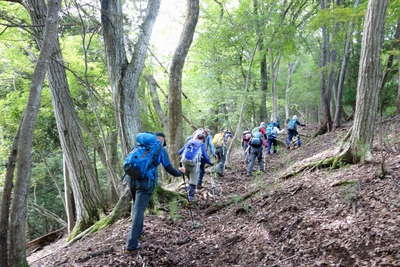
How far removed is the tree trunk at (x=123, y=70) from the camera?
6336 millimetres

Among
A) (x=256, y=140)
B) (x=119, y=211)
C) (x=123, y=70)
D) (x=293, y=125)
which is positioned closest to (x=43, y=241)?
(x=119, y=211)

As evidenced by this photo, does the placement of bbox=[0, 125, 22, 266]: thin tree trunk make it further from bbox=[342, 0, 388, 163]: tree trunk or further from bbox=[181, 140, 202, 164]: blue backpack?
bbox=[342, 0, 388, 163]: tree trunk

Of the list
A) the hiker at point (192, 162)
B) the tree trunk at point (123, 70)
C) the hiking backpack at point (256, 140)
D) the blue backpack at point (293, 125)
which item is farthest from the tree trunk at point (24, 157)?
the blue backpack at point (293, 125)

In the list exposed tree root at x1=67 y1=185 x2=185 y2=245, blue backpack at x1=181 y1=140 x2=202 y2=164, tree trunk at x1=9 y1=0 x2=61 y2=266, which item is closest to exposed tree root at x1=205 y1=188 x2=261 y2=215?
exposed tree root at x1=67 y1=185 x2=185 y2=245

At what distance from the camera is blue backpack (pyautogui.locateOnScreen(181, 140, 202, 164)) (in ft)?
25.3

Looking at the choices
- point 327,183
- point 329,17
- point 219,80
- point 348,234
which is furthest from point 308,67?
point 348,234

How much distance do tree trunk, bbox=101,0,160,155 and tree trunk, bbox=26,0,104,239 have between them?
136 cm

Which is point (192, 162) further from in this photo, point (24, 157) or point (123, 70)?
point (24, 157)

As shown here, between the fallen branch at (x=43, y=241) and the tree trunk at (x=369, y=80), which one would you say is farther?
the fallen branch at (x=43, y=241)

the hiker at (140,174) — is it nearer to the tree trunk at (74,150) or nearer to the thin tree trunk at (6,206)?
the thin tree trunk at (6,206)

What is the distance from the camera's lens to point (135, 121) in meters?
6.67

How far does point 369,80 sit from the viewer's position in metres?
5.62

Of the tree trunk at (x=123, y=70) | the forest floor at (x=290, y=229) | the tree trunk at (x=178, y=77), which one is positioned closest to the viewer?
the forest floor at (x=290, y=229)

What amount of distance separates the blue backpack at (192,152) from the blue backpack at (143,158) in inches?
109
